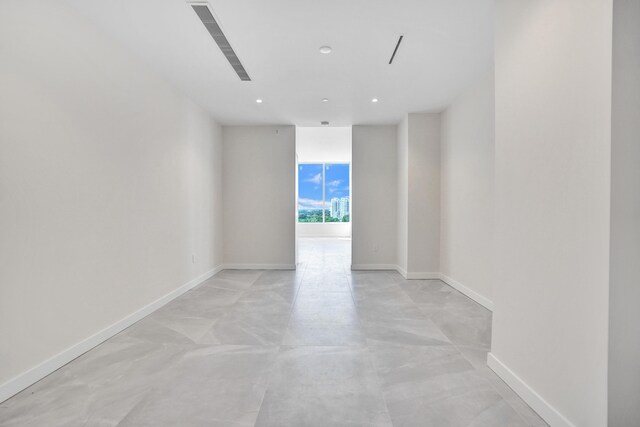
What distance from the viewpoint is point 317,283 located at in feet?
16.1

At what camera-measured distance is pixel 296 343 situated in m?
2.65

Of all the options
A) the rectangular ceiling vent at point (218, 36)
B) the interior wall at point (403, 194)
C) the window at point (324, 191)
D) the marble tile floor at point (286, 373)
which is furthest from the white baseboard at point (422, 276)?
the window at point (324, 191)

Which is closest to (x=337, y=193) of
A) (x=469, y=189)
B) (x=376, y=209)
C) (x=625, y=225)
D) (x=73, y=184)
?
(x=376, y=209)

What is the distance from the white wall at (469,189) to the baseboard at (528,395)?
1.63 meters

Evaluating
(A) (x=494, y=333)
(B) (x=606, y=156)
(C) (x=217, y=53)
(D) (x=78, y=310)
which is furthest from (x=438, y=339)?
(C) (x=217, y=53)

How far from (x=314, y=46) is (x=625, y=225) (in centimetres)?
283

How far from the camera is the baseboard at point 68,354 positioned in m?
1.88

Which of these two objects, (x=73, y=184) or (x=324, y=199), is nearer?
(x=73, y=184)

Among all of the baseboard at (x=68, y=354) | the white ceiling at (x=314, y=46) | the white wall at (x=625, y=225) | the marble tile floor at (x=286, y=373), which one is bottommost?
the marble tile floor at (x=286, y=373)

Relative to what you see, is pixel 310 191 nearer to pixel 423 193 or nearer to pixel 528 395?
pixel 423 193

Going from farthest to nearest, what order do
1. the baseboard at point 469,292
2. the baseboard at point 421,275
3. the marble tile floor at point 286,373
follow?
the baseboard at point 421,275 < the baseboard at point 469,292 < the marble tile floor at point 286,373

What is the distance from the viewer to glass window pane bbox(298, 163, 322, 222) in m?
13.4

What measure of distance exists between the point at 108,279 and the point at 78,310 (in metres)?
0.40

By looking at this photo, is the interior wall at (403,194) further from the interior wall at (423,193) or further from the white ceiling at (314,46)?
the white ceiling at (314,46)
